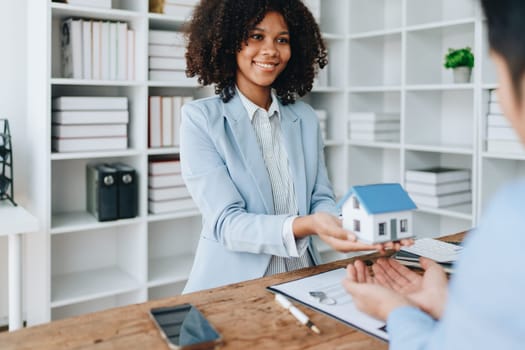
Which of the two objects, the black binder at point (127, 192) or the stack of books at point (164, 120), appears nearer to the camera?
the black binder at point (127, 192)

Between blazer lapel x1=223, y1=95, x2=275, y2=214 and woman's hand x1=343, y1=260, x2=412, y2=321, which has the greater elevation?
blazer lapel x1=223, y1=95, x2=275, y2=214

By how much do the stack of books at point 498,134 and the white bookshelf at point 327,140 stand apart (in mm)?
43

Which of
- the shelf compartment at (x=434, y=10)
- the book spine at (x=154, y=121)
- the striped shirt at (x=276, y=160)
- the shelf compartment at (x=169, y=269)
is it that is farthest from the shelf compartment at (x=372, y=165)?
the striped shirt at (x=276, y=160)

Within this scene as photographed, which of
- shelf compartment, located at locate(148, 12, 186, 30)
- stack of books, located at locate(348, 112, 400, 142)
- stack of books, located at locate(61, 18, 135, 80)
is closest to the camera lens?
stack of books, located at locate(61, 18, 135, 80)

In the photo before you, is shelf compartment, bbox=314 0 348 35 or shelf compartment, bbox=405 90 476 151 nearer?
shelf compartment, bbox=405 90 476 151

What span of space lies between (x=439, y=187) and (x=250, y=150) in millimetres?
1693

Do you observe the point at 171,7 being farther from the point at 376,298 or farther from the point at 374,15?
the point at 376,298

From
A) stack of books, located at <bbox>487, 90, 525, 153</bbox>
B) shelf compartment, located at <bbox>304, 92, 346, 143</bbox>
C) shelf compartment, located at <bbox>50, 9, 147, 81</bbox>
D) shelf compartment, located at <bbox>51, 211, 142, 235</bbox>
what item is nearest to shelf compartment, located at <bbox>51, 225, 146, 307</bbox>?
shelf compartment, located at <bbox>51, 211, 142, 235</bbox>

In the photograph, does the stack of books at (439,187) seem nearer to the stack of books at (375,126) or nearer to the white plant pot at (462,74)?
the stack of books at (375,126)

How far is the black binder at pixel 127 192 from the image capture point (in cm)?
275

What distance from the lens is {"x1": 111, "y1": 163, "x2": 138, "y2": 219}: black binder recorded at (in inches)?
108

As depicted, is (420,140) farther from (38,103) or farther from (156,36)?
(38,103)

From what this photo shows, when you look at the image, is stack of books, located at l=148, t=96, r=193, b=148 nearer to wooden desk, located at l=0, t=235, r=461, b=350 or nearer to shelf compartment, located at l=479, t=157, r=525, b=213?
shelf compartment, located at l=479, t=157, r=525, b=213

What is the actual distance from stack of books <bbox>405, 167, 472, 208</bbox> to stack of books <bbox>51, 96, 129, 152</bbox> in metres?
1.61
